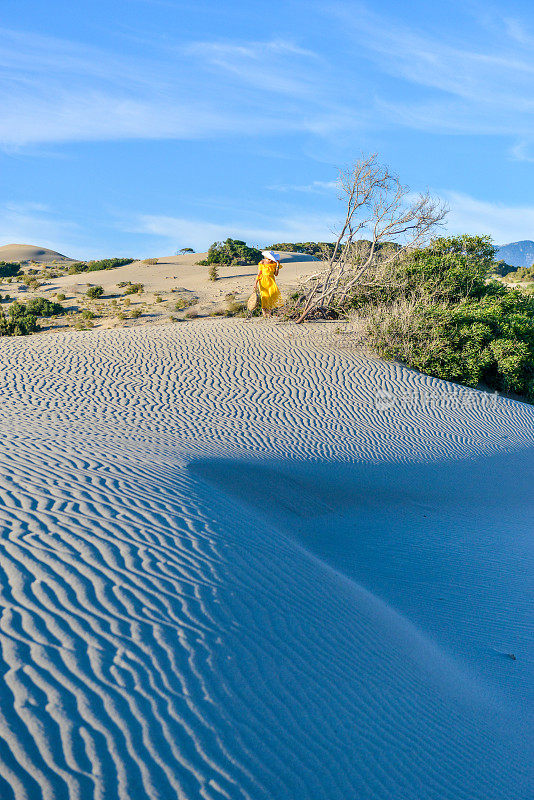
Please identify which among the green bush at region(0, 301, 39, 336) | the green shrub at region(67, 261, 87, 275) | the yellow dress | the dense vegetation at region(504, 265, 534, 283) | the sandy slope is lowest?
the sandy slope

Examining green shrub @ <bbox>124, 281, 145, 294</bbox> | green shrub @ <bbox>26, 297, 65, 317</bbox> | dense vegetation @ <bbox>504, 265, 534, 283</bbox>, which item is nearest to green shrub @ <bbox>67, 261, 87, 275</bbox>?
green shrub @ <bbox>124, 281, 145, 294</bbox>

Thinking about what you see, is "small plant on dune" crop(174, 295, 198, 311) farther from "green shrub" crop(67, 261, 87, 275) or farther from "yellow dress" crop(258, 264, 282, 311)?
"green shrub" crop(67, 261, 87, 275)

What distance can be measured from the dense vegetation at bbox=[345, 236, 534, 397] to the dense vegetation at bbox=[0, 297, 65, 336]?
13.7 m

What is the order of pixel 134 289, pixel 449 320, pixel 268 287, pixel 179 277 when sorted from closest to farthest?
pixel 449 320 → pixel 268 287 → pixel 134 289 → pixel 179 277

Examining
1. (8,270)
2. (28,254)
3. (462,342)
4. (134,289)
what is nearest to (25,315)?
(134,289)

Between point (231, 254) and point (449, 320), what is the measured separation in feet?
108

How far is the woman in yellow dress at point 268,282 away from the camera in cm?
1817

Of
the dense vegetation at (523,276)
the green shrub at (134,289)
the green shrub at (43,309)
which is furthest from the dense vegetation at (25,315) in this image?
the dense vegetation at (523,276)

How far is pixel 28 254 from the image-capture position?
234 feet

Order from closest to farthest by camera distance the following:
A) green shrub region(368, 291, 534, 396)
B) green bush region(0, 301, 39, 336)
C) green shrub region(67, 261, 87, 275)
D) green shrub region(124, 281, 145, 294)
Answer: green shrub region(368, 291, 534, 396), green bush region(0, 301, 39, 336), green shrub region(124, 281, 145, 294), green shrub region(67, 261, 87, 275)

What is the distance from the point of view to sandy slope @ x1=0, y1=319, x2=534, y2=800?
Result: 2.98 m

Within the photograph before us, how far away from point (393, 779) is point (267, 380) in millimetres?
11741

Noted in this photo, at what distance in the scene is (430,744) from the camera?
12.1 ft

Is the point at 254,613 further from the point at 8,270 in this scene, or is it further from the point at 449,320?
the point at 8,270
